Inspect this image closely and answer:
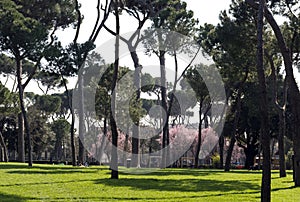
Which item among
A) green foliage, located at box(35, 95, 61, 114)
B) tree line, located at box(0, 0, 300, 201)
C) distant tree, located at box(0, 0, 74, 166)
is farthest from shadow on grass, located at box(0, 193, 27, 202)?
green foliage, located at box(35, 95, 61, 114)

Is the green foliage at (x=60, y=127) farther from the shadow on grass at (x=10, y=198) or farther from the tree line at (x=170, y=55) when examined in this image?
the shadow on grass at (x=10, y=198)

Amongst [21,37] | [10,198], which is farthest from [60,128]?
[10,198]

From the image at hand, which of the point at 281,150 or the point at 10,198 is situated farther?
the point at 281,150

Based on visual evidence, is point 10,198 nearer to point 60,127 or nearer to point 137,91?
point 137,91

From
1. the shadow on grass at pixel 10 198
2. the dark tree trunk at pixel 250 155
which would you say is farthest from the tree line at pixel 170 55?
the shadow on grass at pixel 10 198

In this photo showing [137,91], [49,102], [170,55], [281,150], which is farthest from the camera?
[49,102]

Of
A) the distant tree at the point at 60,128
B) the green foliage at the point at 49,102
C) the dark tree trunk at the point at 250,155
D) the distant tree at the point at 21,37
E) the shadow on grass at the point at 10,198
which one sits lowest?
the dark tree trunk at the point at 250,155

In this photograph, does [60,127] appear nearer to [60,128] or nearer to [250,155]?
[60,128]

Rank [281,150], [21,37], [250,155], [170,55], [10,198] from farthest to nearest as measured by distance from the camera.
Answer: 1. [250,155]
2. [170,55]
3. [21,37]
4. [281,150]
5. [10,198]

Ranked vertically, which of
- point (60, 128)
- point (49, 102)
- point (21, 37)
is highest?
point (21, 37)

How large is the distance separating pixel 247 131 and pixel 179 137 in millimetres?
20490

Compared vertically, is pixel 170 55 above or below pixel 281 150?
above

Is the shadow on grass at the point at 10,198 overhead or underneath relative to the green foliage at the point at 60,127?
underneath

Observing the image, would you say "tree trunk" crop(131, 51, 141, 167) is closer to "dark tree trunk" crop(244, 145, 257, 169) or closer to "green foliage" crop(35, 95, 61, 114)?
"dark tree trunk" crop(244, 145, 257, 169)
